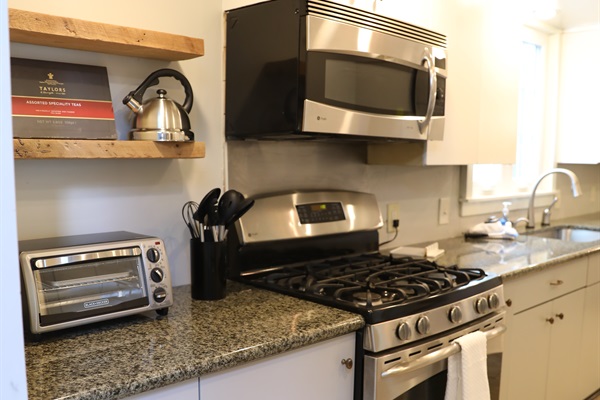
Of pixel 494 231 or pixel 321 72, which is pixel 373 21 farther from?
pixel 494 231

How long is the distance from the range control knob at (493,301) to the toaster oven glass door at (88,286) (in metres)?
1.12

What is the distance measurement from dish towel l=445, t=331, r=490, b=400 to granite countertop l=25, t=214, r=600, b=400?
1.35 feet

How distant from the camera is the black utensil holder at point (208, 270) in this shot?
1.56 metres

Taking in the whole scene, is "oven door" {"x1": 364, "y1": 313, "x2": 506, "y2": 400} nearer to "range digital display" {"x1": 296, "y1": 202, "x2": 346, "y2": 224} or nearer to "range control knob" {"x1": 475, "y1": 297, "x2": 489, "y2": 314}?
"range control knob" {"x1": 475, "y1": 297, "x2": 489, "y2": 314}

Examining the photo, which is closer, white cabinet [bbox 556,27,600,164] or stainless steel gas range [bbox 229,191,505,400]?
stainless steel gas range [bbox 229,191,505,400]

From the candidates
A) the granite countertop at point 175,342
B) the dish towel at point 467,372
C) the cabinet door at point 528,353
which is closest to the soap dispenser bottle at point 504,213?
the cabinet door at point 528,353

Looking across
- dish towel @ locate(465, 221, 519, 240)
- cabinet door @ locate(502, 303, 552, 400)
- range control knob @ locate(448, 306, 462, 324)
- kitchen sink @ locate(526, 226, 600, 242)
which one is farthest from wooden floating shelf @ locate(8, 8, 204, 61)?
kitchen sink @ locate(526, 226, 600, 242)

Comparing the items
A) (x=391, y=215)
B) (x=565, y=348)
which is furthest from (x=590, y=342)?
(x=391, y=215)

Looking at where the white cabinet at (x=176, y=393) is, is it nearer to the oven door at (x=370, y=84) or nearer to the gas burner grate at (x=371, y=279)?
the gas burner grate at (x=371, y=279)

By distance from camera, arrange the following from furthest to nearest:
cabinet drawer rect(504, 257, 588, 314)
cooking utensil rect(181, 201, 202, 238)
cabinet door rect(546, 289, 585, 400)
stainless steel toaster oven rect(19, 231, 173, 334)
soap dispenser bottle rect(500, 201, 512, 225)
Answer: soap dispenser bottle rect(500, 201, 512, 225), cabinet door rect(546, 289, 585, 400), cabinet drawer rect(504, 257, 588, 314), cooking utensil rect(181, 201, 202, 238), stainless steel toaster oven rect(19, 231, 173, 334)

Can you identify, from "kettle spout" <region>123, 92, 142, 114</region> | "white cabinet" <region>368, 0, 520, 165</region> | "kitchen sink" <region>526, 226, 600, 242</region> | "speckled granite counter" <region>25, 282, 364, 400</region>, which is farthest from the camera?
"kitchen sink" <region>526, 226, 600, 242</region>

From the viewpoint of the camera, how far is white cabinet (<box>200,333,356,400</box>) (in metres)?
1.19

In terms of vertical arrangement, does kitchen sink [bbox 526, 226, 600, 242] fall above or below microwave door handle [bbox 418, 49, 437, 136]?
below

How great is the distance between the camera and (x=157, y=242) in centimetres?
139
